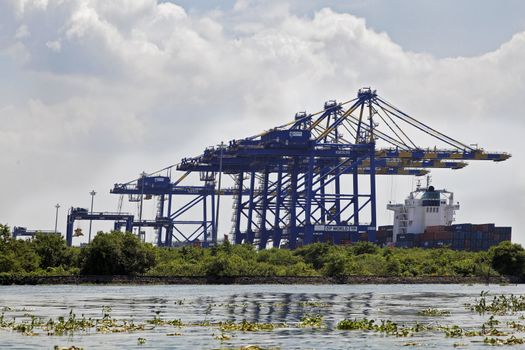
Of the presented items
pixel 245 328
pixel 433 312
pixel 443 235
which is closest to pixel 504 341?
pixel 245 328

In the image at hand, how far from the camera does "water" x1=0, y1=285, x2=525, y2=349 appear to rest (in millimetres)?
44188

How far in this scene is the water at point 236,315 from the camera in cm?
4419

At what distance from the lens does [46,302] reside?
245 feet

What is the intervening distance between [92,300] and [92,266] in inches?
1667

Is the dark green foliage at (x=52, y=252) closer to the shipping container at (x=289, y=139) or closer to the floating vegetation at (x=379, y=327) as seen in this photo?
the shipping container at (x=289, y=139)

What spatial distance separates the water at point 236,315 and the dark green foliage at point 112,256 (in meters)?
23.0

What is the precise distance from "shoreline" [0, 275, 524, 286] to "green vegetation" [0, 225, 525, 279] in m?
1.11

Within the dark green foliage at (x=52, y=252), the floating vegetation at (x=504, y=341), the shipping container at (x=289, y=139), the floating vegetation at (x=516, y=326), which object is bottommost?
the floating vegetation at (x=504, y=341)

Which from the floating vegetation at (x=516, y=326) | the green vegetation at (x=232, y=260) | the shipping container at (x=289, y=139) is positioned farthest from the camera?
the shipping container at (x=289, y=139)

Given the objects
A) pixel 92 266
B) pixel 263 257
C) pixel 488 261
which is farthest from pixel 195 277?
pixel 488 261

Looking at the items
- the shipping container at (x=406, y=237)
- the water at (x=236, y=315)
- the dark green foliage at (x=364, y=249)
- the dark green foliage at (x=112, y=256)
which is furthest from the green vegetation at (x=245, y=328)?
the shipping container at (x=406, y=237)

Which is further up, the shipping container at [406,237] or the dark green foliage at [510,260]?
the shipping container at [406,237]

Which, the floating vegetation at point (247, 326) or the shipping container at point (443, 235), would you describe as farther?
the shipping container at point (443, 235)

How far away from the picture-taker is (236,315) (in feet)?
201
